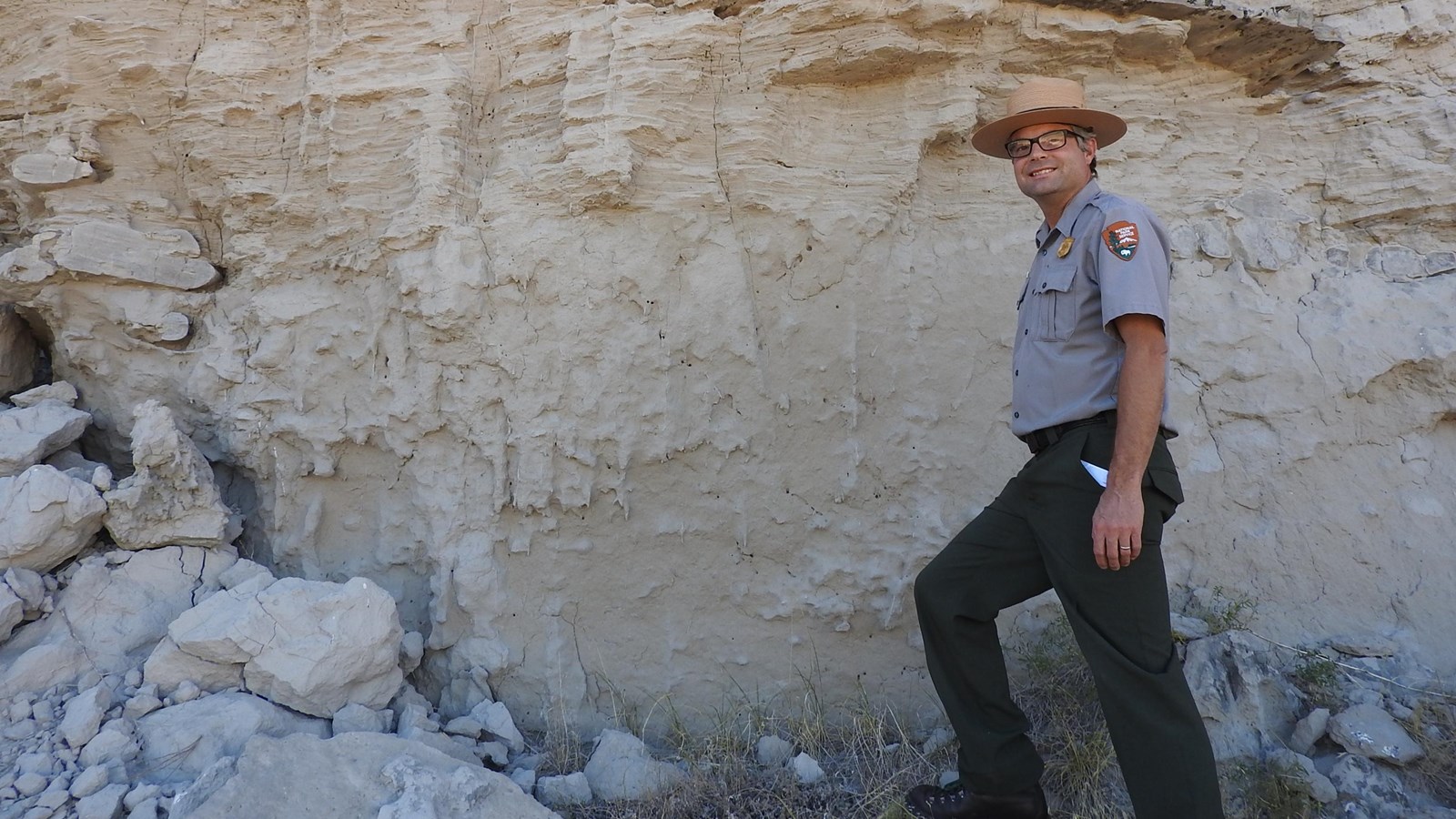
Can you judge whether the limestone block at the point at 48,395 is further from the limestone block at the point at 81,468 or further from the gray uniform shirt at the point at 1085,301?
the gray uniform shirt at the point at 1085,301

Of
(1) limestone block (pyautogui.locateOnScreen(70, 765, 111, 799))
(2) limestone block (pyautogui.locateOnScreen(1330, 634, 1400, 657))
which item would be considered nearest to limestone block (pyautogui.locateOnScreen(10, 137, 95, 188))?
(1) limestone block (pyautogui.locateOnScreen(70, 765, 111, 799))

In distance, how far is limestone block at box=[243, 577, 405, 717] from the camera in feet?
9.66

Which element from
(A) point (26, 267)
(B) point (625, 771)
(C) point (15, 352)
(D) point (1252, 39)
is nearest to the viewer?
(B) point (625, 771)

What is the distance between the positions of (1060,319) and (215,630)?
288cm

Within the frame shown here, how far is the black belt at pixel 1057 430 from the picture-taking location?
225 centimetres

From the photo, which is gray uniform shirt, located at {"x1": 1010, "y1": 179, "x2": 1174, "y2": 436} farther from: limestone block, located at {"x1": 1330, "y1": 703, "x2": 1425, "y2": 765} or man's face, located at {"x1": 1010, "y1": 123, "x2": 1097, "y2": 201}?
limestone block, located at {"x1": 1330, "y1": 703, "x2": 1425, "y2": 765}

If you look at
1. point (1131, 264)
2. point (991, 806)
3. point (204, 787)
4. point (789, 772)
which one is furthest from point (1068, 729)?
point (204, 787)

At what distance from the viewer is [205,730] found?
110 inches

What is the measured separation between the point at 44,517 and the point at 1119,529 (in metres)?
3.56

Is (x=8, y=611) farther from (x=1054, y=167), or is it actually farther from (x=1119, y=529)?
(x=1054, y=167)

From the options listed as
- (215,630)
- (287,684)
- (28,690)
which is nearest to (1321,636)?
(287,684)

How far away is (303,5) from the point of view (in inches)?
150

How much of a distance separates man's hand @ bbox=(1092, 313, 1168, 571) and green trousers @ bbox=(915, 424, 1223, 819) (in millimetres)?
96

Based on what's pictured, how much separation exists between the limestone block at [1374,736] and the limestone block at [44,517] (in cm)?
441
